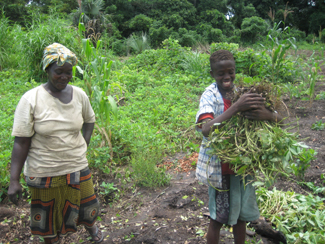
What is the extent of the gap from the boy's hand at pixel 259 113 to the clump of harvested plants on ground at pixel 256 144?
0.04 metres

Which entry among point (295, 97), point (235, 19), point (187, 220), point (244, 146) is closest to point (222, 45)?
point (295, 97)

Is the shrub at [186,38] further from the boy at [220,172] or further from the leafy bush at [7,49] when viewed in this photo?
the boy at [220,172]

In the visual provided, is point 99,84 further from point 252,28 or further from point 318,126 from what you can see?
point 252,28

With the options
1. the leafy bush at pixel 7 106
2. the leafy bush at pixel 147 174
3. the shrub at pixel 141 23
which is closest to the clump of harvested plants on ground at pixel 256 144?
the leafy bush at pixel 147 174

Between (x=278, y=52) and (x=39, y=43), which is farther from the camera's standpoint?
(x=39, y=43)

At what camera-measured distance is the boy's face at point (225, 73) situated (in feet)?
6.02

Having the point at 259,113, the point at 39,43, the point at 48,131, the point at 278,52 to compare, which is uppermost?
the point at 39,43

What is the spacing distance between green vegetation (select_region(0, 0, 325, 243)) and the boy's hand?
167 mm

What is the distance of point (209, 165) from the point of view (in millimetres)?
1903

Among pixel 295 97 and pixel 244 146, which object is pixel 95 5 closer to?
pixel 295 97

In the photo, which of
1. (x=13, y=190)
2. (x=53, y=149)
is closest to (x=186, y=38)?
(x=53, y=149)

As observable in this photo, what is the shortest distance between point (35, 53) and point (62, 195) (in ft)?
20.7

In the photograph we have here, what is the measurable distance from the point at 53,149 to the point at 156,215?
1.29 m

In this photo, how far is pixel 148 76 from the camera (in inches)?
293
